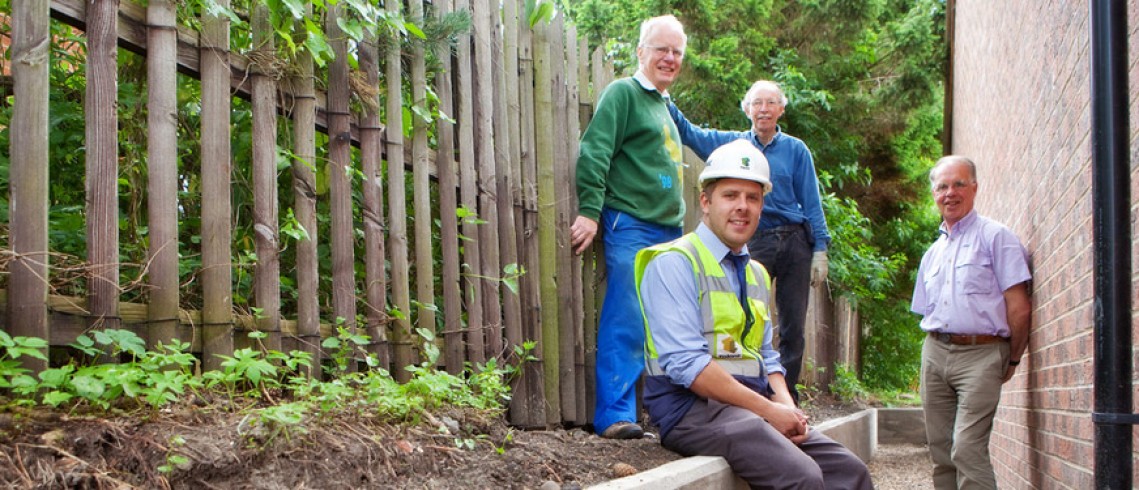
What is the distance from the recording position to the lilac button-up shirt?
14.6ft

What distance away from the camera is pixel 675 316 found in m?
3.46

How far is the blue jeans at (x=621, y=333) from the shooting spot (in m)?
4.47

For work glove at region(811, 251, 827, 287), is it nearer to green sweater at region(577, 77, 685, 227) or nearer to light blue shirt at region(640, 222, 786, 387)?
green sweater at region(577, 77, 685, 227)

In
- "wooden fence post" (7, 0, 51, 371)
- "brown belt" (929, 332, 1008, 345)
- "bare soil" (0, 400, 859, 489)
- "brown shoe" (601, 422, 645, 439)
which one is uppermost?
"wooden fence post" (7, 0, 51, 371)

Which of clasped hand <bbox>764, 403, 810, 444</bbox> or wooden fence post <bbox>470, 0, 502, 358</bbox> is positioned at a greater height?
wooden fence post <bbox>470, 0, 502, 358</bbox>

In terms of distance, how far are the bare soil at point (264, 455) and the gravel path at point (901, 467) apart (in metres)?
3.71

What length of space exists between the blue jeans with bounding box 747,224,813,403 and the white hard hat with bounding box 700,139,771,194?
5.79 feet

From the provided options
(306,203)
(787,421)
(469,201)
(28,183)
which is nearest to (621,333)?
(469,201)

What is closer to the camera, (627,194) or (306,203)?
(306,203)

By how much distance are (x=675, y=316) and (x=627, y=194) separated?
1394 mm

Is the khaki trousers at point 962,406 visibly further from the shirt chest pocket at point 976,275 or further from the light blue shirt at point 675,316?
the light blue shirt at point 675,316

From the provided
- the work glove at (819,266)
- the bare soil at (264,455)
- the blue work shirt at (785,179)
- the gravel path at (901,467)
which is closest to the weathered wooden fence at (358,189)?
the bare soil at (264,455)

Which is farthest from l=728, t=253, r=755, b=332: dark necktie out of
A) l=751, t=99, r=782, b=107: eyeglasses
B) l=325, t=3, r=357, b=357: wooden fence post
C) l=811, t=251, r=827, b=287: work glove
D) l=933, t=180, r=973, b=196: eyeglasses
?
l=751, t=99, r=782, b=107: eyeglasses

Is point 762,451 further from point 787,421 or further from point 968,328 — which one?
point 968,328
